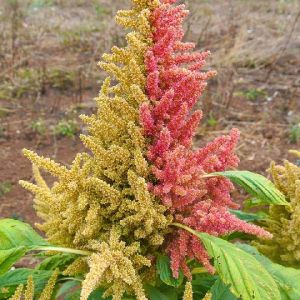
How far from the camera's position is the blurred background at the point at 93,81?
499 cm

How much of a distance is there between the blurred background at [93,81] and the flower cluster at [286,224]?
2.20 metres

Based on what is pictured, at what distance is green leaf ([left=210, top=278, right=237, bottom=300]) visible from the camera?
6.74 feet

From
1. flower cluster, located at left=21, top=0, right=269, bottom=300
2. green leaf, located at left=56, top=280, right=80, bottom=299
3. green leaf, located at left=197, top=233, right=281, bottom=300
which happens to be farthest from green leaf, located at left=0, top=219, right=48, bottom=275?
green leaf, located at left=197, top=233, right=281, bottom=300

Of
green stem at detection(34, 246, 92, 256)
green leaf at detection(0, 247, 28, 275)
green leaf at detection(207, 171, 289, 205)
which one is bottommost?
green leaf at detection(0, 247, 28, 275)

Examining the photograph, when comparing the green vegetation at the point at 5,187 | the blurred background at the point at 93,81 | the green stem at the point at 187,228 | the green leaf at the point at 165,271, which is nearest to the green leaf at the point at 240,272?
the green stem at the point at 187,228

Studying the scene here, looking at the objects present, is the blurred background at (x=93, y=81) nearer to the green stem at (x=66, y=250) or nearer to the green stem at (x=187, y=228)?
the green stem at (x=66, y=250)

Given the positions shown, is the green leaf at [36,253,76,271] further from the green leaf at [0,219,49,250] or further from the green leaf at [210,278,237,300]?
the green leaf at [210,278,237,300]

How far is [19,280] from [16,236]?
0.25 m

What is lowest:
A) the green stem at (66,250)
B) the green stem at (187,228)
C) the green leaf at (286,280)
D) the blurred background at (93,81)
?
the blurred background at (93,81)

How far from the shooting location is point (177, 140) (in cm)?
188

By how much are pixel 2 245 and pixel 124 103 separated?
2.11 feet

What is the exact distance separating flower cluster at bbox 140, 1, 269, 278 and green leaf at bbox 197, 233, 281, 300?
71mm

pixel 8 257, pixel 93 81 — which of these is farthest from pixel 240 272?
pixel 93 81

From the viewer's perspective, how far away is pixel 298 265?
236 cm
